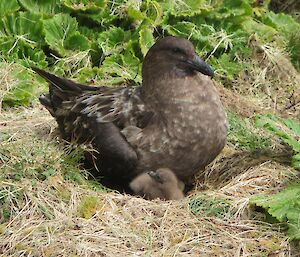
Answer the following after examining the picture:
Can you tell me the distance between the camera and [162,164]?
5.43m

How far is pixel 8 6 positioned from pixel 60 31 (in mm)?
486

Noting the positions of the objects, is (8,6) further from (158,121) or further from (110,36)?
(158,121)

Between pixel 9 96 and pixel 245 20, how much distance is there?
8.11 ft

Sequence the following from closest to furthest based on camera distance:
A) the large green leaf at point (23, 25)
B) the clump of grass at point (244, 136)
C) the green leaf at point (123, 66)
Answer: the clump of grass at point (244, 136) < the green leaf at point (123, 66) < the large green leaf at point (23, 25)

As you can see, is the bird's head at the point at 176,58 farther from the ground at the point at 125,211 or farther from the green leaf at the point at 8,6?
the green leaf at the point at 8,6

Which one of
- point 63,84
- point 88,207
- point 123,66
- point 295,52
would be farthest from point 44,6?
point 88,207

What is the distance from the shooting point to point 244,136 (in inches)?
244

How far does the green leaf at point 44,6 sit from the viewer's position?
7.40m

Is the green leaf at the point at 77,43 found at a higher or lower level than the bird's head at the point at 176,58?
lower

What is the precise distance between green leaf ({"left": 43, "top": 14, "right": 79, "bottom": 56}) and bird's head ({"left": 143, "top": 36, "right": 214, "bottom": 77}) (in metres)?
1.66

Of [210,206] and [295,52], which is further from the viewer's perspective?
[295,52]

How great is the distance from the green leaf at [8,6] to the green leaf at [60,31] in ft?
0.92

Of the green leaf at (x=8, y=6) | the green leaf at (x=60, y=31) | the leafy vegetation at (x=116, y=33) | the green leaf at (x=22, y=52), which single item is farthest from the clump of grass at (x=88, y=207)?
the green leaf at (x=8, y=6)

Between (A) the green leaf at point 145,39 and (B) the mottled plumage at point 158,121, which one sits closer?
(B) the mottled plumage at point 158,121
